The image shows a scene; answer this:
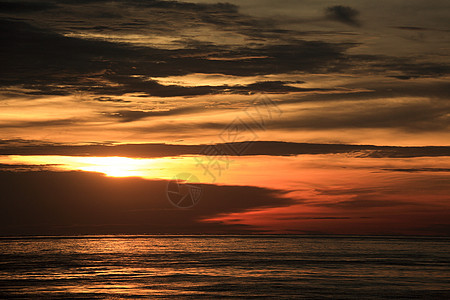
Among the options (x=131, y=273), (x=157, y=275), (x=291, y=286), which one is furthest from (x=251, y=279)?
(x=131, y=273)

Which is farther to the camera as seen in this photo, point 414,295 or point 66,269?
point 66,269

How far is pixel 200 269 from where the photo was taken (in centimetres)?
7856

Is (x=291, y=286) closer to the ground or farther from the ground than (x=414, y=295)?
farther from the ground

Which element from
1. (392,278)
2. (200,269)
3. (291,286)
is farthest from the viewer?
(200,269)

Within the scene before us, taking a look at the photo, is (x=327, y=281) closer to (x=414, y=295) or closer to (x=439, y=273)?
(x=414, y=295)

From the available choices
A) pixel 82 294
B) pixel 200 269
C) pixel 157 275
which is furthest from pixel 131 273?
pixel 82 294

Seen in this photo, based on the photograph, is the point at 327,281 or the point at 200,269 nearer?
the point at 327,281

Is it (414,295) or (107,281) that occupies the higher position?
(107,281)

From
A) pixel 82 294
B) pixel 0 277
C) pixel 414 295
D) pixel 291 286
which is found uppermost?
pixel 0 277

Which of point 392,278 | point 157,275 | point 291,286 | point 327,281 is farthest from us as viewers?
point 157,275

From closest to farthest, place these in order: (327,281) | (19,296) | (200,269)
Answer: (19,296), (327,281), (200,269)

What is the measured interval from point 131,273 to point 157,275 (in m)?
4.53

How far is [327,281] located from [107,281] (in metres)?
24.2

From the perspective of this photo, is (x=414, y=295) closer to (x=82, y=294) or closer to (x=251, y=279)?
(x=251, y=279)
